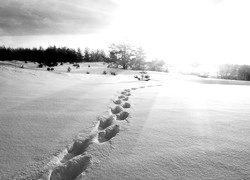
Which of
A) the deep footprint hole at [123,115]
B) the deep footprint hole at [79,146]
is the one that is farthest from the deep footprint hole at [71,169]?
the deep footprint hole at [123,115]

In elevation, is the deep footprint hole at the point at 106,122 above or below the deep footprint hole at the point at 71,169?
above

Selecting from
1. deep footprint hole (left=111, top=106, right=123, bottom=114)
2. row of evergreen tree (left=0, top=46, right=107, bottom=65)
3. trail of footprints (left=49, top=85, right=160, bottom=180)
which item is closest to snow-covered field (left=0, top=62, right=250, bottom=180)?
trail of footprints (left=49, top=85, right=160, bottom=180)

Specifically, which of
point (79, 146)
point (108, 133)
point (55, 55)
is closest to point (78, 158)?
point (79, 146)

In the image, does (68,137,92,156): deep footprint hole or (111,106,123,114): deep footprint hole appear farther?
(111,106,123,114): deep footprint hole

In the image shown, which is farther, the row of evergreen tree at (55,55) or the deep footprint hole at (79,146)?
the row of evergreen tree at (55,55)

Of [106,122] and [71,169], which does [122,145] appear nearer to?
[71,169]

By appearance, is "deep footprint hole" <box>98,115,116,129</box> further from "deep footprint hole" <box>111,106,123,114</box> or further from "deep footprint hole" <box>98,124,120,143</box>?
"deep footprint hole" <box>111,106,123,114</box>

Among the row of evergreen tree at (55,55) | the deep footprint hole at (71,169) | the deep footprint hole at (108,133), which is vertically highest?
the row of evergreen tree at (55,55)

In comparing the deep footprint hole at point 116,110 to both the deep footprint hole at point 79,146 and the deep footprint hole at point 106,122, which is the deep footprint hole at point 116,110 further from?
the deep footprint hole at point 79,146

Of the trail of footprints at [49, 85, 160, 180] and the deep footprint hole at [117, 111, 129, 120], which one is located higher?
the deep footprint hole at [117, 111, 129, 120]

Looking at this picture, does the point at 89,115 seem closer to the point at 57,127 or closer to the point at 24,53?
the point at 57,127

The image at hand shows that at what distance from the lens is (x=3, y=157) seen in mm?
896

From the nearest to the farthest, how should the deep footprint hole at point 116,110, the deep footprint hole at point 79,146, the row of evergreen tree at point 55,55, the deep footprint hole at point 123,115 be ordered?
1. the deep footprint hole at point 79,146
2. the deep footprint hole at point 123,115
3. the deep footprint hole at point 116,110
4. the row of evergreen tree at point 55,55

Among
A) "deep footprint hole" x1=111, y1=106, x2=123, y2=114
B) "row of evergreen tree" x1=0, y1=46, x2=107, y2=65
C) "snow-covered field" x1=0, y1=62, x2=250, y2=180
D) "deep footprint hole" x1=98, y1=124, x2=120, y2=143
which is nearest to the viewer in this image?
"snow-covered field" x1=0, y1=62, x2=250, y2=180
